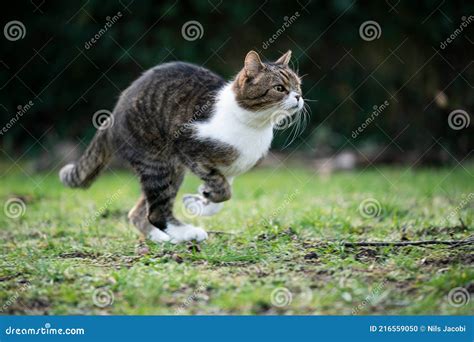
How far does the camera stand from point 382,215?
5.89m

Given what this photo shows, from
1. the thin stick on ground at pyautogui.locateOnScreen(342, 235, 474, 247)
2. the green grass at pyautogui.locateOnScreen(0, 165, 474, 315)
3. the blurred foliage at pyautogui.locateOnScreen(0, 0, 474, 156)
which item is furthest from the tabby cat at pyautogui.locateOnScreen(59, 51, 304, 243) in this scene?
the blurred foliage at pyautogui.locateOnScreen(0, 0, 474, 156)

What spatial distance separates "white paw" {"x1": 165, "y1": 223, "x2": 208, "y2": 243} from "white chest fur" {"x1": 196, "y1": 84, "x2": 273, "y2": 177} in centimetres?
54

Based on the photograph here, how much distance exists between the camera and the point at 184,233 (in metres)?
5.05

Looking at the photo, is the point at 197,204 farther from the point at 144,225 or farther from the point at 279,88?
the point at 279,88

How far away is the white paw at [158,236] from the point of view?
5.09 meters

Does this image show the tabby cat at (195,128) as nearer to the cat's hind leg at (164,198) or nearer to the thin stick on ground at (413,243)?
the cat's hind leg at (164,198)

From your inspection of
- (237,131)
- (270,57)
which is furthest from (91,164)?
(270,57)

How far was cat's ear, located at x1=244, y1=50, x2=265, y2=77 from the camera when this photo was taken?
4.84 metres

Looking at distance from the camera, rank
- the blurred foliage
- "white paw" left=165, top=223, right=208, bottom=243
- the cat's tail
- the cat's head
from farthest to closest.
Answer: the blurred foliage, the cat's tail, "white paw" left=165, top=223, right=208, bottom=243, the cat's head

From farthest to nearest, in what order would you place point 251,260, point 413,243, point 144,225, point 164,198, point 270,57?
point 270,57 → point 144,225 → point 164,198 → point 413,243 → point 251,260

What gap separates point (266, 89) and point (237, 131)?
0.41m

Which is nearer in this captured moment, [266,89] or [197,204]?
[266,89]

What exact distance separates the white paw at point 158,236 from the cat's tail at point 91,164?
859mm

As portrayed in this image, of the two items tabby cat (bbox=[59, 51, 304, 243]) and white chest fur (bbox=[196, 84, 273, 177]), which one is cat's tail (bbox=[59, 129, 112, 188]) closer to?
tabby cat (bbox=[59, 51, 304, 243])
